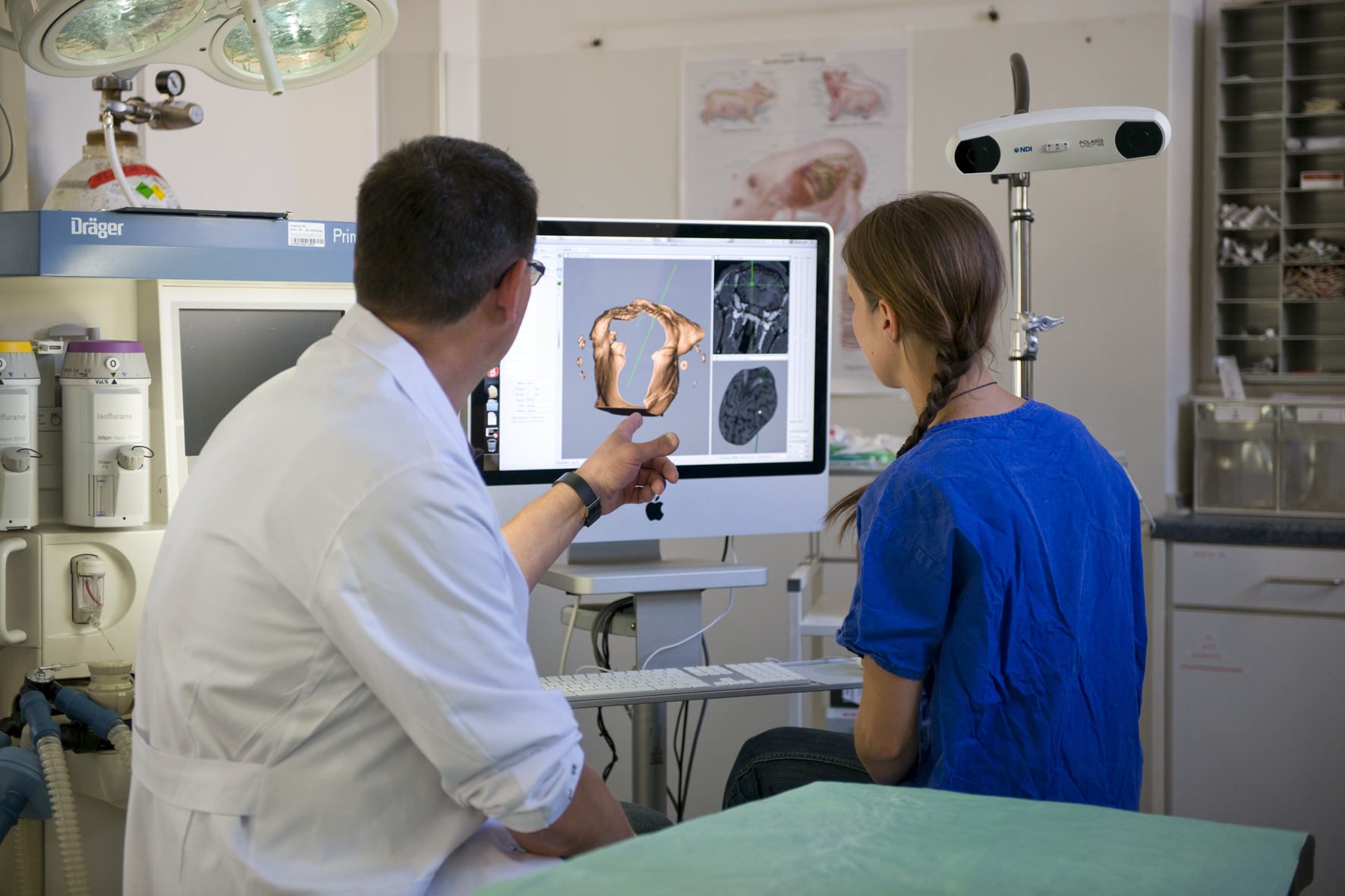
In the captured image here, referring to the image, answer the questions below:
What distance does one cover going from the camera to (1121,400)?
302 centimetres

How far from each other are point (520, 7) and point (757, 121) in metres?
0.86

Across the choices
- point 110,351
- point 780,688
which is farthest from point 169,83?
point 780,688

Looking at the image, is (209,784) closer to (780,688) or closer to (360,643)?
(360,643)

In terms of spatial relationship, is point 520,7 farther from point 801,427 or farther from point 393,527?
point 393,527

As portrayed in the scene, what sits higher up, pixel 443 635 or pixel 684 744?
pixel 443 635

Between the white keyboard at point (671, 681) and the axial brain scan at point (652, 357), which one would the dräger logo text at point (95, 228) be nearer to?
the axial brain scan at point (652, 357)

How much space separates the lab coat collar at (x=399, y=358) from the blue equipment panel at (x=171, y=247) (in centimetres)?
60

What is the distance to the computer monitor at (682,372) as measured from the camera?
1774 mm

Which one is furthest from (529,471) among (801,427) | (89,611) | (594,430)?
(89,611)

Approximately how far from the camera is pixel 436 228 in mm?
1003

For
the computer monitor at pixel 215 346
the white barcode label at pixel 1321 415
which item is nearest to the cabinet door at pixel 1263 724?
the white barcode label at pixel 1321 415

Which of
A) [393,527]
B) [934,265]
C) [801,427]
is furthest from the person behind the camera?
[801,427]

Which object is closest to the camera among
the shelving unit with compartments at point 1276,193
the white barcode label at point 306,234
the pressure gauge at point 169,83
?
the white barcode label at point 306,234

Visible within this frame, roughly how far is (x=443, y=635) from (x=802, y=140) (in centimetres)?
267
